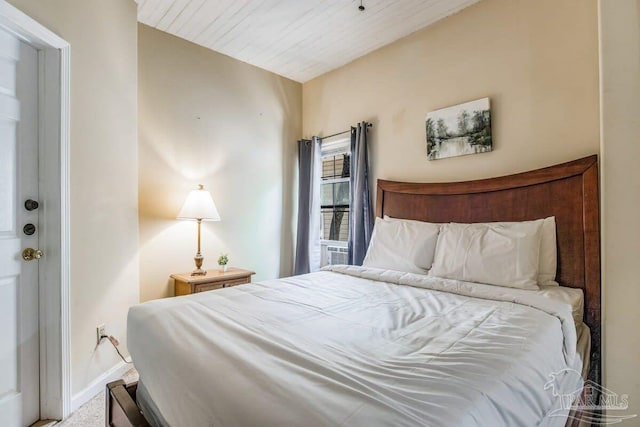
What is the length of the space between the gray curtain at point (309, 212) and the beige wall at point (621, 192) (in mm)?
2628

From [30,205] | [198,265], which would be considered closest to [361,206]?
[198,265]

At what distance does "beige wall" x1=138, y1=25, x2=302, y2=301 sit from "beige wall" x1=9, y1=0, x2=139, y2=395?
0.95ft

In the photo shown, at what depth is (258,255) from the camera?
3639 mm

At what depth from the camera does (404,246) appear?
2459 mm

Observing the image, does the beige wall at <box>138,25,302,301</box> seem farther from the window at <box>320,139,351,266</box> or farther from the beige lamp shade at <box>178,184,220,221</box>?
the window at <box>320,139,351,266</box>

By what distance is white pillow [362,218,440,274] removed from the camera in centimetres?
236

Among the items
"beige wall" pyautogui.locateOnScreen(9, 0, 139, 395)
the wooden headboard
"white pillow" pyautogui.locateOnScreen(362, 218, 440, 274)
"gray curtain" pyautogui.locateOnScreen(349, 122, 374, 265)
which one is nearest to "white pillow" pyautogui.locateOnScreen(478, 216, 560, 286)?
the wooden headboard

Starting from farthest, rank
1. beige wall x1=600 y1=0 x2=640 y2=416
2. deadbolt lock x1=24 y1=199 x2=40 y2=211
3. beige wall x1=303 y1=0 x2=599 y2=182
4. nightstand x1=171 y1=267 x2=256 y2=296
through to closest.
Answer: nightstand x1=171 y1=267 x2=256 y2=296 < beige wall x1=303 y1=0 x2=599 y2=182 < deadbolt lock x1=24 y1=199 x2=40 y2=211 < beige wall x1=600 y1=0 x2=640 y2=416

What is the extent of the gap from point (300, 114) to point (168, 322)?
10.8ft

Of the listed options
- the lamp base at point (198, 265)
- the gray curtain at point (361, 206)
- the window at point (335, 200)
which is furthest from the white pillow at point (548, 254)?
the lamp base at point (198, 265)

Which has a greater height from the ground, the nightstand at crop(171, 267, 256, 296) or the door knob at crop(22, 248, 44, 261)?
the door knob at crop(22, 248, 44, 261)

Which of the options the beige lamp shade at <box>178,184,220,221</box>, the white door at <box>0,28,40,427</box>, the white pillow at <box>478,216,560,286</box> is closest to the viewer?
the white door at <box>0,28,40,427</box>

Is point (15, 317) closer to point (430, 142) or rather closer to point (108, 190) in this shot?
point (108, 190)

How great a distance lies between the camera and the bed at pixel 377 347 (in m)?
0.76
